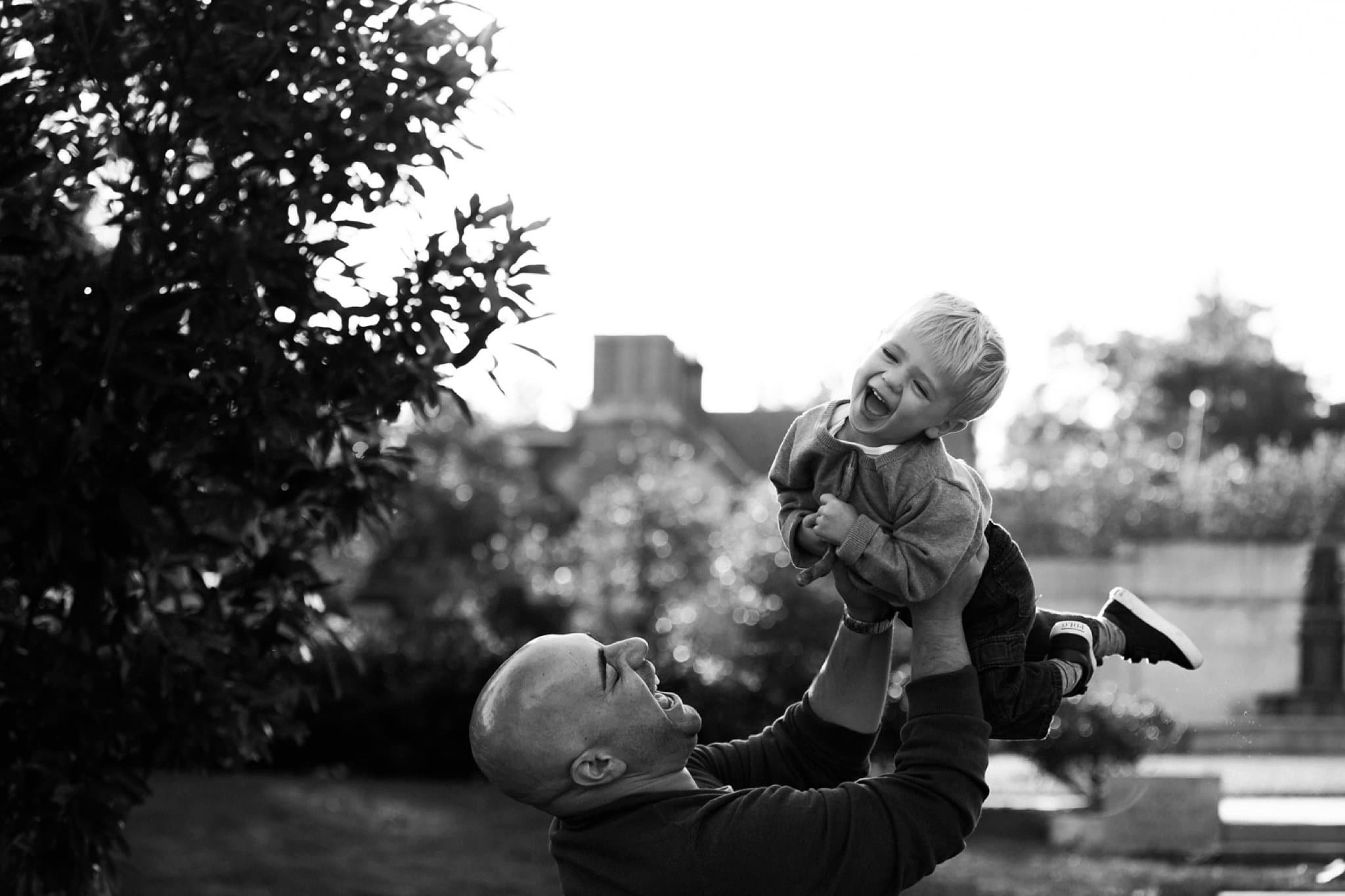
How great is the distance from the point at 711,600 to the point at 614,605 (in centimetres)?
431

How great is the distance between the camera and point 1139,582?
27578mm

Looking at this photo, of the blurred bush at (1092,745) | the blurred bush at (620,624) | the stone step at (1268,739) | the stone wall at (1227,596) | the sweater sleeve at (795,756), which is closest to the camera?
the sweater sleeve at (795,756)

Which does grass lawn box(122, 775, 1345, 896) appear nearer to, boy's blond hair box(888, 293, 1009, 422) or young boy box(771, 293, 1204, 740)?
young boy box(771, 293, 1204, 740)

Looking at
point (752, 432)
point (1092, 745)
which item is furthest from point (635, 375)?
point (1092, 745)

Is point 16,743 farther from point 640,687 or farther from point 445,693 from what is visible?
point 445,693

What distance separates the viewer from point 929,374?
2.63 m

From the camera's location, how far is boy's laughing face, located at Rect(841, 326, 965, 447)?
2.64 metres

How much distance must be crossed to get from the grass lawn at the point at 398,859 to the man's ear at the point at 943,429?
320 inches

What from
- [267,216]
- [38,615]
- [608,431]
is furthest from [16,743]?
[608,431]

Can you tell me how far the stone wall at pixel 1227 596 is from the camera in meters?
26.3

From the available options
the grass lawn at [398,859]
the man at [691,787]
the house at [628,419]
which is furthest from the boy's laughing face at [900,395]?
the house at [628,419]

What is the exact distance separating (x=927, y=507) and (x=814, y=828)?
1.85 feet

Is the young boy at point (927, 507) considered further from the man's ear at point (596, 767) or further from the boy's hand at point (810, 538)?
the man's ear at point (596, 767)

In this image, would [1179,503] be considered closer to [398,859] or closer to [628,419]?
[398,859]
